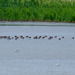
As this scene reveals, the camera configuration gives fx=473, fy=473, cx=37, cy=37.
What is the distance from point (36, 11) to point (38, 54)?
7.16 meters

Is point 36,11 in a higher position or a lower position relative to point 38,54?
lower

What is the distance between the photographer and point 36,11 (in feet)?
50.9

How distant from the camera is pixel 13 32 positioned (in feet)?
39.5

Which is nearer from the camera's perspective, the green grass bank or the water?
the water

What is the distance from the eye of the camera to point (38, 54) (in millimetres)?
8461

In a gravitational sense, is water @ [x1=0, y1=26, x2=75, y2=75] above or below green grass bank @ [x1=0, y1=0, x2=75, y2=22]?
above

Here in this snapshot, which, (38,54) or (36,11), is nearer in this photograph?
(38,54)

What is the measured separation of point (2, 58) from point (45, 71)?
1.34 meters

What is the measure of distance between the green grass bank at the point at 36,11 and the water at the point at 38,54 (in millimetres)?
2761

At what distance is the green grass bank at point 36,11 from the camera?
49.7 feet

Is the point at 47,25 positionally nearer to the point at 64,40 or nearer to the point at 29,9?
the point at 29,9

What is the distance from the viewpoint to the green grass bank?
1514cm

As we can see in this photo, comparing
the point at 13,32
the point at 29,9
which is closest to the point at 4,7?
the point at 29,9

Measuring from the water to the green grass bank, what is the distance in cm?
276
